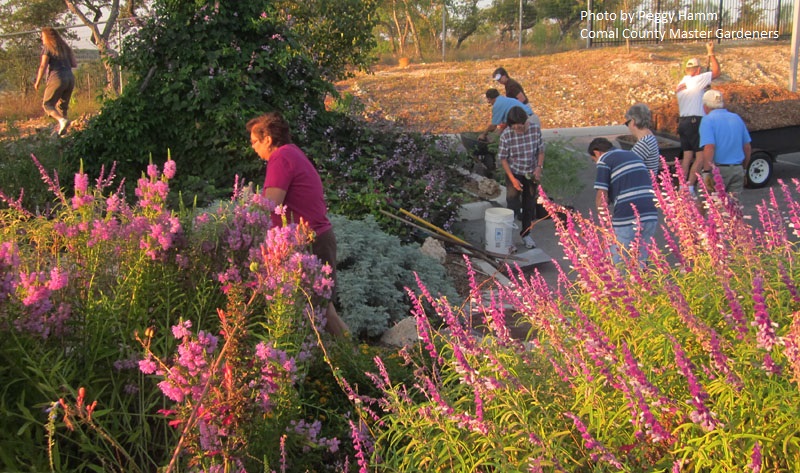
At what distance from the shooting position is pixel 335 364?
375cm

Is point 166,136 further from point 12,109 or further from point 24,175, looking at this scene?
point 12,109

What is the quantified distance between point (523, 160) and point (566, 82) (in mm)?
16159

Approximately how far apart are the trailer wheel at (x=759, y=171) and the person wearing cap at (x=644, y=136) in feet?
21.0

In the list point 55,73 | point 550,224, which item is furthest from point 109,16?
point 550,224

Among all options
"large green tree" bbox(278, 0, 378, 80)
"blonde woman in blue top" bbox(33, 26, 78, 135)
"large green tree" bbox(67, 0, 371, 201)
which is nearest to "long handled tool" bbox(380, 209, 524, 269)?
"large green tree" bbox(67, 0, 371, 201)

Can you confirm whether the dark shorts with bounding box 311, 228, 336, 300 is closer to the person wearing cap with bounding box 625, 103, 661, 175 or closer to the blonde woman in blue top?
the person wearing cap with bounding box 625, 103, 661, 175

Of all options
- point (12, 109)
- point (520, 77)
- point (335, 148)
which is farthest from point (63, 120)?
point (520, 77)

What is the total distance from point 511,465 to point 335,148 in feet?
23.8

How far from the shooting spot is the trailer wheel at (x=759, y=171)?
471 inches

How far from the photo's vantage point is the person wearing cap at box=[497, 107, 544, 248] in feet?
29.0

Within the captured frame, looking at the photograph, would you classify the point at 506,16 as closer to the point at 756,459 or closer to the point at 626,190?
the point at 626,190

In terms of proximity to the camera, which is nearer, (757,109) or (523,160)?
(523,160)

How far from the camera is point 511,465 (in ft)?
7.80

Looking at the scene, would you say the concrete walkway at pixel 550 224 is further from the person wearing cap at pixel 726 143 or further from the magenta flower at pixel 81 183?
the magenta flower at pixel 81 183
